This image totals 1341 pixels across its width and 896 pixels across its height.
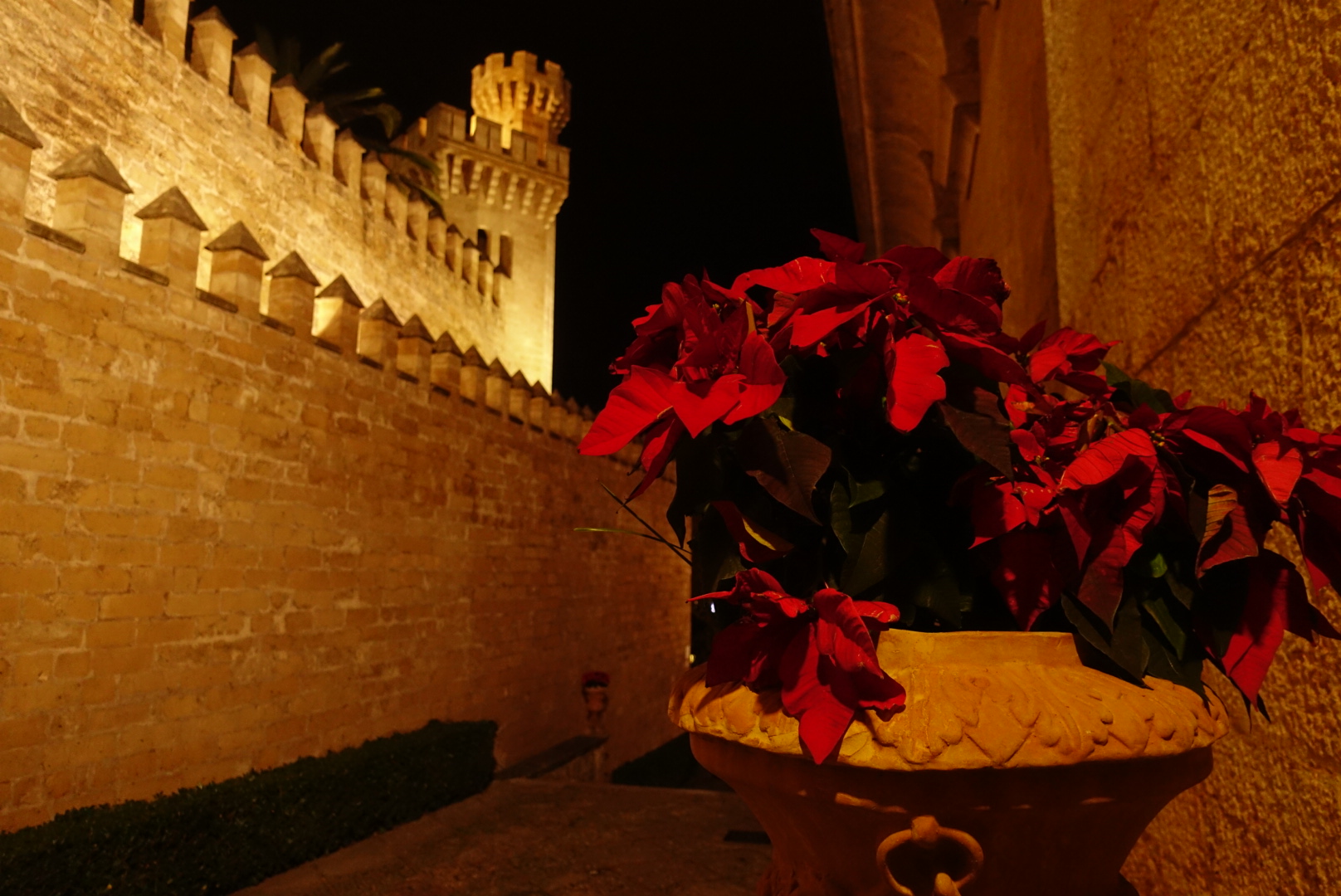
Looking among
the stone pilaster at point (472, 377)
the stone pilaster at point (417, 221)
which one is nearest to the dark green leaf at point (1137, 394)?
the stone pilaster at point (472, 377)

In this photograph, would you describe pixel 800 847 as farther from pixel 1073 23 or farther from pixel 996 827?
pixel 1073 23

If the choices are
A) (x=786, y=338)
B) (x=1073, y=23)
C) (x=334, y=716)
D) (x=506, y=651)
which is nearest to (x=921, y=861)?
(x=786, y=338)

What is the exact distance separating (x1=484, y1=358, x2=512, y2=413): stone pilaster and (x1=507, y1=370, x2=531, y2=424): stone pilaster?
0.10m

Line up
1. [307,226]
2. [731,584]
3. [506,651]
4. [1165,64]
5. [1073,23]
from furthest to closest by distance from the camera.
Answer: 1. [307,226]
2. [506,651]
3. [1073,23]
4. [1165,64]
5. [731,584]

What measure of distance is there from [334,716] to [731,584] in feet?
22.1

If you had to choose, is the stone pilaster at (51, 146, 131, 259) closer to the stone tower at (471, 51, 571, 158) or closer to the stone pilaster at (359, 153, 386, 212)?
the stone pilaster at (359, 153, 386, 212)

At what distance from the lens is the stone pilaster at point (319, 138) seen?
37.4 ft

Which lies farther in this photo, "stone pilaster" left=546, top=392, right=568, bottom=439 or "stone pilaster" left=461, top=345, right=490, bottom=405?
"stone pilaster" left=546, top=392, right=568, bottom=439

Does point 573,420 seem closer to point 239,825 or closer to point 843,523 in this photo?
point 239,825

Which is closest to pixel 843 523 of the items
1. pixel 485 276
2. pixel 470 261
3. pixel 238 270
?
pixel 238 270

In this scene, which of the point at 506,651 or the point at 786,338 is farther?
the point at 506,651

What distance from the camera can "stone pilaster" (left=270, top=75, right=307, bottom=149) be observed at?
10.8 metres

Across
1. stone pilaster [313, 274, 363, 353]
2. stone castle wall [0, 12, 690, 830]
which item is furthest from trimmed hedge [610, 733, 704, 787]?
stone pilaster [313, 274, 363, 353]

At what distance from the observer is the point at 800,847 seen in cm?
90
